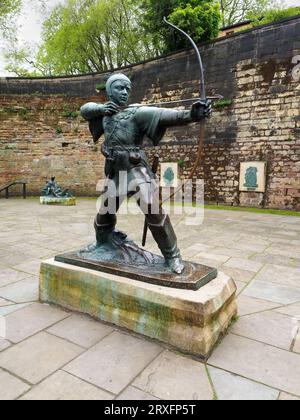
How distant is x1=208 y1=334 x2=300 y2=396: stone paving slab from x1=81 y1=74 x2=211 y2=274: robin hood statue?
0.65m

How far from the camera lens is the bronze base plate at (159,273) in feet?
7.22

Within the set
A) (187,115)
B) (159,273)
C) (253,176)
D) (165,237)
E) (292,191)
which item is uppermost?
(187,115)

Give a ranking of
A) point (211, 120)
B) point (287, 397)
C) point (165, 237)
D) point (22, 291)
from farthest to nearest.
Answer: point (211, 120), point (22, 291), point (165, 237), point (287, 397)

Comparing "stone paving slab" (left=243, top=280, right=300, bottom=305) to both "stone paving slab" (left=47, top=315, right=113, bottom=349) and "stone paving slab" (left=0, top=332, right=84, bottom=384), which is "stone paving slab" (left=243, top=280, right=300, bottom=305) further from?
"stone paving slab" (left=0, top=332, right=84, bottom=384)

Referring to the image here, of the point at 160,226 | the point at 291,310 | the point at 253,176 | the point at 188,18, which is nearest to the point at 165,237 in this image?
the point at 160,226

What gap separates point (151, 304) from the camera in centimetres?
217

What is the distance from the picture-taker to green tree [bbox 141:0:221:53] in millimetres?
10750

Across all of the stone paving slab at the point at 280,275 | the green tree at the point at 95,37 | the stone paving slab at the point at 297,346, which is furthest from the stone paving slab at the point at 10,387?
the green tree at the point at 95,37

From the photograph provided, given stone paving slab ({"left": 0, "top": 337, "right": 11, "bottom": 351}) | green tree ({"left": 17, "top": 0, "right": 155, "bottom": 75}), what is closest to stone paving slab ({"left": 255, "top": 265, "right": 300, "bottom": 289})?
stone paving slab ({"left": 0, "top": 337, "right": 11, "bottom": 351})

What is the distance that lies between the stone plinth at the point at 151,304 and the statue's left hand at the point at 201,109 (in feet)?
4.12

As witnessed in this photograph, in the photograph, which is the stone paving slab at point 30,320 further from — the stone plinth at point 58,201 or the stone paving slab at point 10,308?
the stone plinth at point 58,201

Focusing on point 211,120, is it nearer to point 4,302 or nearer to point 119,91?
point 119,91

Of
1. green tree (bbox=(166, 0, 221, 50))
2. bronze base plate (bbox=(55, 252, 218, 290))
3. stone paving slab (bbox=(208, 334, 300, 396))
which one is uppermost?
green tree (bbox=(166, 0, 221, 50))

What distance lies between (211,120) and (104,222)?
8790 mm
